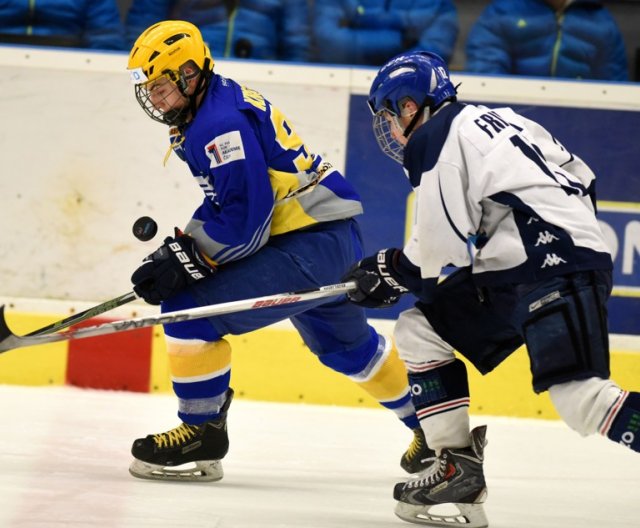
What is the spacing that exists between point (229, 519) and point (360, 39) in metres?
2.74

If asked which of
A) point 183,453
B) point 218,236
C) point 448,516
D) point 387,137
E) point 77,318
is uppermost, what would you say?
point 387,137

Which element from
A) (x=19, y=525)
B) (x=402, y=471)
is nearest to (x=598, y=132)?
(x=402, y=471)

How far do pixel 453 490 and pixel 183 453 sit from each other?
0.80m

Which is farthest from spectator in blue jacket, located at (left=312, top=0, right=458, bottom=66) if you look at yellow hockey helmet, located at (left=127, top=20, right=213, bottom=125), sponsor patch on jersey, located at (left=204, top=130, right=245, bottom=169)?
sponsor patch on jersey, located at (left=204, top=130, right=245, bottom=169)

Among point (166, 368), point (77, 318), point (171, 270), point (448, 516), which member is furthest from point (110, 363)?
point (448, 516)

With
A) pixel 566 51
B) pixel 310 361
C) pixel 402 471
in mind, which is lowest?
pixel 310 361

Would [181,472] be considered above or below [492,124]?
below

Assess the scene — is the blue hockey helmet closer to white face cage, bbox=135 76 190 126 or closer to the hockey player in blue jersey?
the hockey player in blue jersey

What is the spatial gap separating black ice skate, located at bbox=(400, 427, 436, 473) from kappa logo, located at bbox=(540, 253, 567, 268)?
3.11ft

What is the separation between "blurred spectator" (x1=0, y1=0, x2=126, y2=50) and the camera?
4.58m

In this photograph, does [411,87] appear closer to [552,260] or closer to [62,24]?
[552,260]

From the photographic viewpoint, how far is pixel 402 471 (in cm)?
314

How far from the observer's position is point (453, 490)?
2422mm

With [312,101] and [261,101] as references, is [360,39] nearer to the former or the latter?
[312,101]
